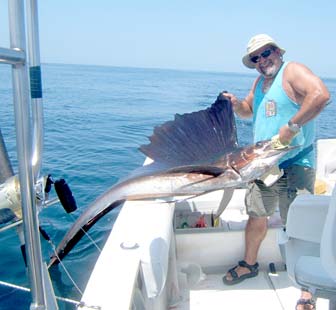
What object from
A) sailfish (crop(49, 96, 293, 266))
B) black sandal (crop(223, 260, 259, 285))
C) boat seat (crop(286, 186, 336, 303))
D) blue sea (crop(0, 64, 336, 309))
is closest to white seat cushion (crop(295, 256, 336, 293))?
boat seat (crop(286, 186, 336, 303))

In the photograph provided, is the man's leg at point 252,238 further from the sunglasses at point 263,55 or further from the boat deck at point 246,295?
the sunglasses at point 263,55

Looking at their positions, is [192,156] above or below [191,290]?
above

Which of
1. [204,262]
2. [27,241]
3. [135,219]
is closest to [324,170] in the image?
[204,262]

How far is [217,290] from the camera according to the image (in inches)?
91.2

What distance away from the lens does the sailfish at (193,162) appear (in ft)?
5.05

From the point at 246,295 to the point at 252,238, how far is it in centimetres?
32

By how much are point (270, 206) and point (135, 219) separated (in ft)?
2.54

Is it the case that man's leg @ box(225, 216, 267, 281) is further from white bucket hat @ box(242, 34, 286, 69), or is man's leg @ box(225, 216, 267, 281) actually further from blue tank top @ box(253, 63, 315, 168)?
white bucket hat @ box(242, 34, 286, 69)

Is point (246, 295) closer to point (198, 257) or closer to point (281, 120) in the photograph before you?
point (198, 257)

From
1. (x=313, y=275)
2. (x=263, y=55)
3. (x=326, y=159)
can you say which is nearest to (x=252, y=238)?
(x=263, y=55)

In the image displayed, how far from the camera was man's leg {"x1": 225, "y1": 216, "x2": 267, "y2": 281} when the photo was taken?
7.61ft

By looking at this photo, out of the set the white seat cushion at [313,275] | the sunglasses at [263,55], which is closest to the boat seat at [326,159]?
the sunglasses at [263,55]

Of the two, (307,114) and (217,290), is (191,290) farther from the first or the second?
(307,114)

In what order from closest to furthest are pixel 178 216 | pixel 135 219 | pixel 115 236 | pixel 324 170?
pixel 115 236 → pixel 135 219 → pixel 178 216 → pixel 324 170
